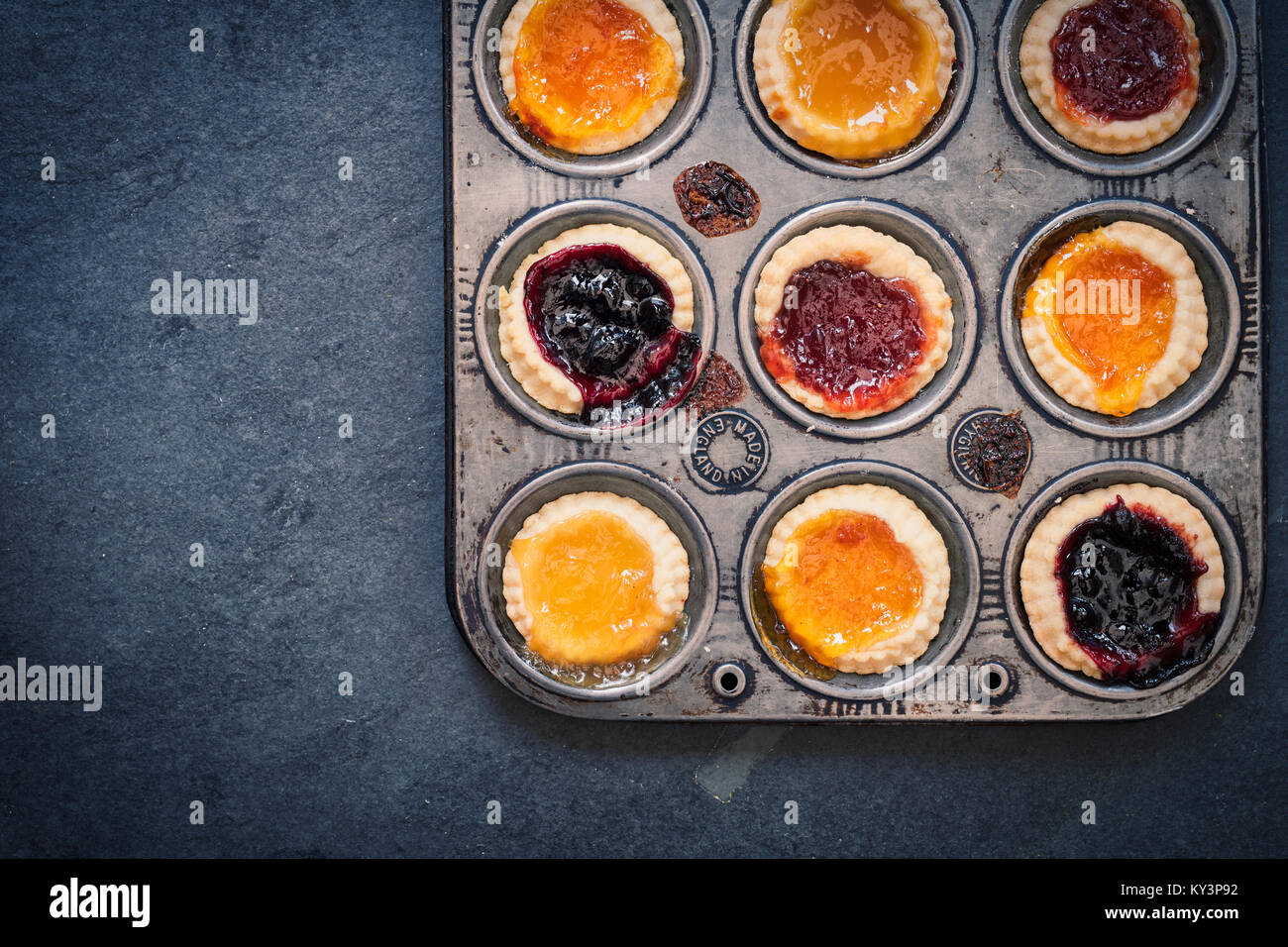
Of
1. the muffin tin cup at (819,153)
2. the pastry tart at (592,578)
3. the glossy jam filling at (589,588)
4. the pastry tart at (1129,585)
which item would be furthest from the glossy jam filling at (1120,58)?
the glossy jam filling at (589,588)

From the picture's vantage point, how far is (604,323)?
11.4 ft

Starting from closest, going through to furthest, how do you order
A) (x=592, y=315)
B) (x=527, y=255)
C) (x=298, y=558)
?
(x=592, y=315) → (x=527, y=255) → (x=298, y=558)

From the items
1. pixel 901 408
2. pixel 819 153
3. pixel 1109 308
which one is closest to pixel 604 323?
pixel 819 153

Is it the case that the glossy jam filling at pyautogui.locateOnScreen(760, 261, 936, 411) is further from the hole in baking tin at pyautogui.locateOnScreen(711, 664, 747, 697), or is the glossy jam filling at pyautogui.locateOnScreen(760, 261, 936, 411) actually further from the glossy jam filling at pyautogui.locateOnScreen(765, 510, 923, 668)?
the hole in baking tin at pyautogui.locateOnScreen(711, 664, 747, 697)

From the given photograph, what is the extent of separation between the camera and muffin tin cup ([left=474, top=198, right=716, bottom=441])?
3.48 m

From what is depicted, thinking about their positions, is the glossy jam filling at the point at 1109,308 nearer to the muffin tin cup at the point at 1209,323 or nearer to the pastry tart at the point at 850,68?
the muffin tin cup at the point at 1209,323

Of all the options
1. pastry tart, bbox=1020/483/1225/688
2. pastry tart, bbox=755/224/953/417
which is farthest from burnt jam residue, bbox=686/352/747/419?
pastry tart, bbox=1020/483/1225/688

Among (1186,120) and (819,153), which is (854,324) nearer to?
(819,153)

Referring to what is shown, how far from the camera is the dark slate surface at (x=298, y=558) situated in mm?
3842

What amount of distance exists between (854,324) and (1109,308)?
111 centimetres
